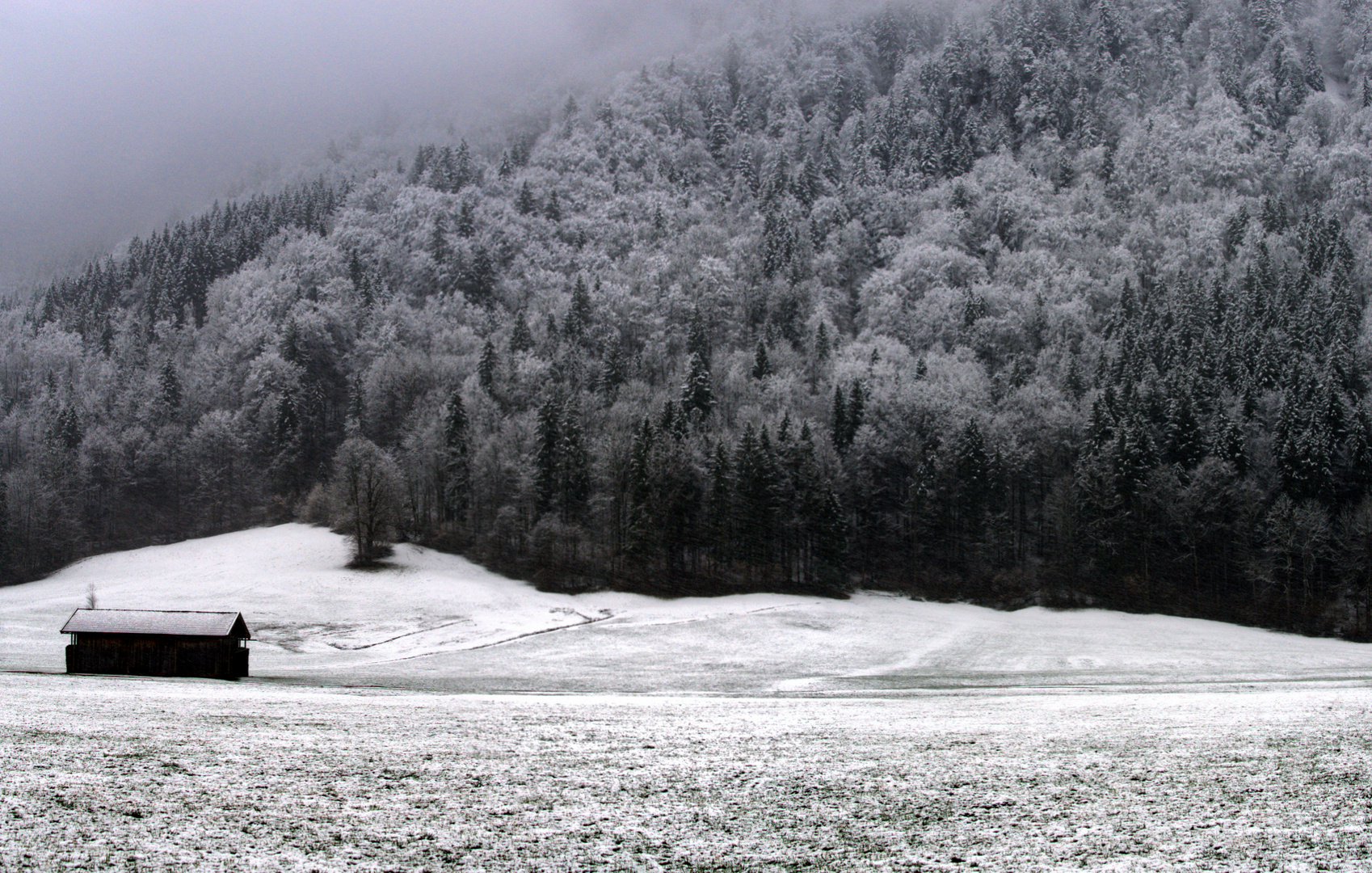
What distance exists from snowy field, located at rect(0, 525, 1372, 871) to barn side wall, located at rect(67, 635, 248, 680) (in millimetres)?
2180

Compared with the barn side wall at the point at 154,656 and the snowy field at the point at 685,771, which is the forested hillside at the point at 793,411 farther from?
the barn side wall at the point at 154,656

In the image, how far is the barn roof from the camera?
43.2m

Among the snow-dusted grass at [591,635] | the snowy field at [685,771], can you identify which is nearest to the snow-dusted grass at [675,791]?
the snowy field at [685,771]

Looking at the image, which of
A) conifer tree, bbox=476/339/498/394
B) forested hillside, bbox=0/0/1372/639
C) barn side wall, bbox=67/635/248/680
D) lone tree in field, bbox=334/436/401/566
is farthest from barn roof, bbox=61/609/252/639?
conifer tree, bbox=476/339/498/394

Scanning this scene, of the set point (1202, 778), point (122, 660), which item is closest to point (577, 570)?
point (122, 660)

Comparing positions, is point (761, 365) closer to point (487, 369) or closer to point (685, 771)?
point (487, 369)

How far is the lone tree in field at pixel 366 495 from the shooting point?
300ft

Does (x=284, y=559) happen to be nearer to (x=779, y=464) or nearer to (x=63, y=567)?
(x=63, y=567)

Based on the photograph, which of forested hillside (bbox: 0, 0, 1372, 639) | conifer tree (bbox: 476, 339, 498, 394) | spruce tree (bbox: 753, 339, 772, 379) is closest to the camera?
forested hillside (bbox: 0, 0, 1372, 639)

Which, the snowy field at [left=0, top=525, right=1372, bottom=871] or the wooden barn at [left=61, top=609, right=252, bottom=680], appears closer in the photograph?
the snowy field at [left=0, top=525, right=1372, bottom=871]

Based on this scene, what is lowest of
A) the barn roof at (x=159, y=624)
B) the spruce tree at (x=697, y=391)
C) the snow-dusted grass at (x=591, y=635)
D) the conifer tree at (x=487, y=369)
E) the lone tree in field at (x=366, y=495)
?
the snow-dusted grass at (x=591, y=635)

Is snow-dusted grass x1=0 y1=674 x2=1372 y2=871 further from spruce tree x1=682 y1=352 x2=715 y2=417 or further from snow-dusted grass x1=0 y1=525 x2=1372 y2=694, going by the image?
spruce tree x1=682 y1=352 x2=715 y2=417

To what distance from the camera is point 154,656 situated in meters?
43.6

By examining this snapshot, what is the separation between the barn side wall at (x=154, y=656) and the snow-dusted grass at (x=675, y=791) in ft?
55.9
